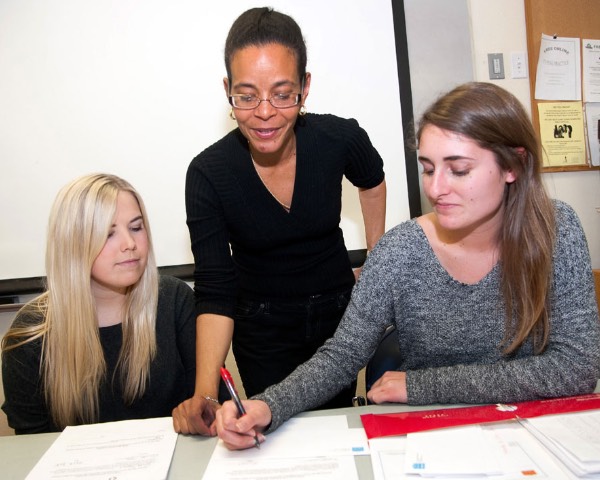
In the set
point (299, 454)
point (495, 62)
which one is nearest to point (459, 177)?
point (299, 454)

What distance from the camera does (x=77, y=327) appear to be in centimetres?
133

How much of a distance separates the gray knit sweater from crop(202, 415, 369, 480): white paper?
0.05 metres

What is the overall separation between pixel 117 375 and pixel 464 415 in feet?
2.81

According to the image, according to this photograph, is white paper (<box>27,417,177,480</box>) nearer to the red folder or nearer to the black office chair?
the red folder

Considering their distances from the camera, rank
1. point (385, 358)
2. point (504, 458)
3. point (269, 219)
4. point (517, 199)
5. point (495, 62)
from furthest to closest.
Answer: point (495, 62) → point (269, 219) → point (385, 358) → point (517, 199) → point (504, 458)

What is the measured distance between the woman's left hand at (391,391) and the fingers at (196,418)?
33cm

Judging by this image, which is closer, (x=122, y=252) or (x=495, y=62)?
(x=122, y=252)

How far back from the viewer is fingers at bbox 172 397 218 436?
40.1 inches

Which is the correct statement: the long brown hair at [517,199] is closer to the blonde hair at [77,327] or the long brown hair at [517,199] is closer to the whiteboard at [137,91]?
the blonde hair at [77,327]

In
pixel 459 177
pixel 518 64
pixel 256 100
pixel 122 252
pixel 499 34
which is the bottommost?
pixel 122 252

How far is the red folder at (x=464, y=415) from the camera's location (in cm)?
94

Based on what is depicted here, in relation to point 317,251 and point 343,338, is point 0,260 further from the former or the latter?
point 343,338

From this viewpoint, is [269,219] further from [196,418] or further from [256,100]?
[196,418]

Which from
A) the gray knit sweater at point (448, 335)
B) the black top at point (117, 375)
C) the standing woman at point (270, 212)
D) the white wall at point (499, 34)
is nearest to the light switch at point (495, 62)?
the white wall at point (499, 34)
